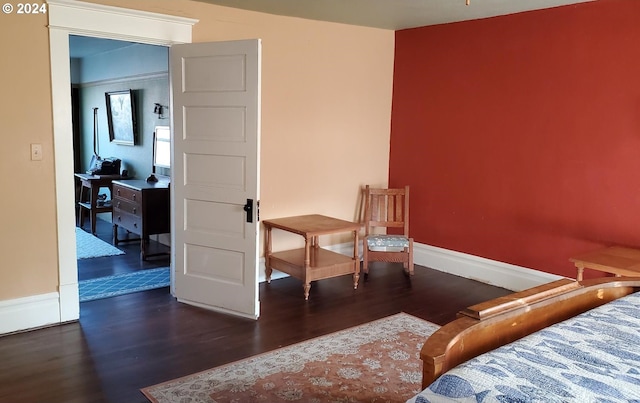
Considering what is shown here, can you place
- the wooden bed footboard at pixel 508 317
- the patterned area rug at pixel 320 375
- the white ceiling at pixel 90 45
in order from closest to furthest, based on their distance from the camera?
the wooden bed footboard at pixel 508 317, the patterned area rug at pixel 320 375, the white ceiling at pixel 90 45

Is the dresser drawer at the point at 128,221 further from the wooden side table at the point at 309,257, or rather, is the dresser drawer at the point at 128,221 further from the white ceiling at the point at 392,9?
the white ceiling at the point at 392,9

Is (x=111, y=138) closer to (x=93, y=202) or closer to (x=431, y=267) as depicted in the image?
(x=93, y=202)

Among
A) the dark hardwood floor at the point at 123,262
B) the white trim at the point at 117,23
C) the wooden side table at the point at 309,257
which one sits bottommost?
the dark hardwood floor at the point at 123,262

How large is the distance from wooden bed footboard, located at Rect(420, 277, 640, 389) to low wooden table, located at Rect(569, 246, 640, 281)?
905 mm

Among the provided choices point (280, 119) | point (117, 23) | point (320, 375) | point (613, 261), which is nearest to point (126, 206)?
point (280, 119)

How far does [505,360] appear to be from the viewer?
170cm

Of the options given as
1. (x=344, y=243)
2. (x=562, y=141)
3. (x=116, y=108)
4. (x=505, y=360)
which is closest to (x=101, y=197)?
(x=116, y=108)

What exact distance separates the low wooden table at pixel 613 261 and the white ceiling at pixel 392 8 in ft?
6.45

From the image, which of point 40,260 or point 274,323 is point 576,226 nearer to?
point 274,323

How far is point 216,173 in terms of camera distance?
13.4ft

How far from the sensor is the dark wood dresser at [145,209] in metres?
5.66

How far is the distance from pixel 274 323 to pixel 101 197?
4589 mm

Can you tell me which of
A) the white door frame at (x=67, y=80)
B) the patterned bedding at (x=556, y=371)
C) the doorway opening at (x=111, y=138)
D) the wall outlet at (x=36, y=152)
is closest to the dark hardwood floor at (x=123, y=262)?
the doorway opening at (x=111, y=138)

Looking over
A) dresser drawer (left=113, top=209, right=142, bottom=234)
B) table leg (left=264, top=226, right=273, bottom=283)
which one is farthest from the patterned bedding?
dresser drawer (left=113, top=209, right=142, bottom=234)
